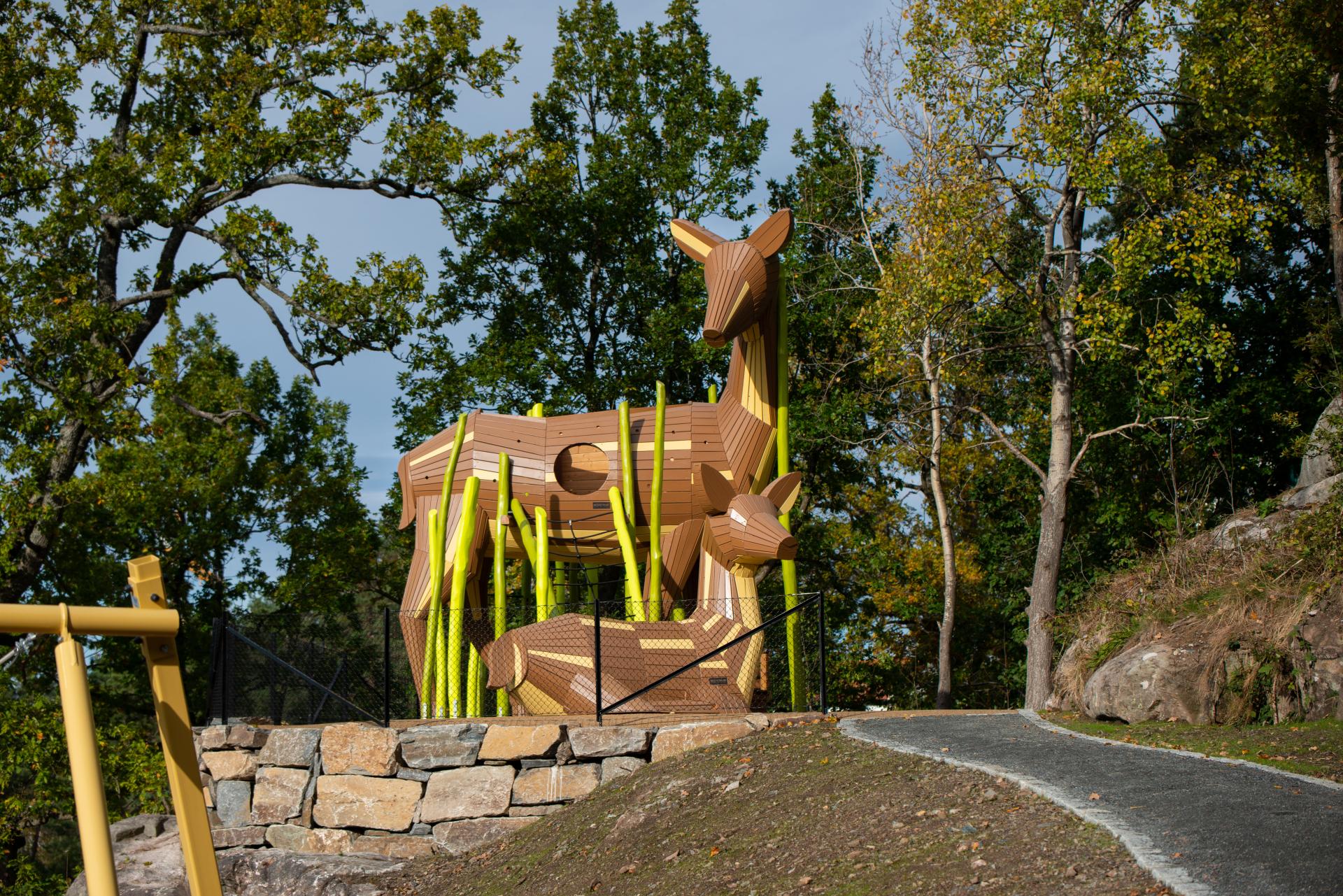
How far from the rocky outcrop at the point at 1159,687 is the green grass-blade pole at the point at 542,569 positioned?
5.27 m

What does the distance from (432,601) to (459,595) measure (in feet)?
0.99

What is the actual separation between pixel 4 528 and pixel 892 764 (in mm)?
14914

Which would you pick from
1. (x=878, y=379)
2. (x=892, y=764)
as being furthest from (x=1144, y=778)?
(x=878, y=379)

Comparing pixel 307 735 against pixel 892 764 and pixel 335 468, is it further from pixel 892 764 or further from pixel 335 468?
pixel 335 468

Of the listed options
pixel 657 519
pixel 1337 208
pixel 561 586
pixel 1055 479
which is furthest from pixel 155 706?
pixel 1337 208

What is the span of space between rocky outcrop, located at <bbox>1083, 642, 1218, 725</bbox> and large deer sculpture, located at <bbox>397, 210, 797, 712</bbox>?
342 centimetres

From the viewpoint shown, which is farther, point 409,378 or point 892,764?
point 409,378

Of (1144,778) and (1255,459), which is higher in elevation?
(1255,459)

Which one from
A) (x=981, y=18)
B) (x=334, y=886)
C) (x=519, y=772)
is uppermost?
(x=981, y=18)

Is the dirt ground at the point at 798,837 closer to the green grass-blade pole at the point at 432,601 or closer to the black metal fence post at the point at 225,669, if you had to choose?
the green grass-blade pole at the point at 432,601

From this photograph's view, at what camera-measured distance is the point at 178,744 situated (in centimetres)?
360

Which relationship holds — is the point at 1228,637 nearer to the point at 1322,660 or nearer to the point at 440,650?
the point at 1322,660

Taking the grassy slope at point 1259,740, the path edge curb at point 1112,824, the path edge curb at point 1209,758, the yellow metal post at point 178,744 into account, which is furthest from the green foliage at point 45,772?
the yellow metal post at point 178,744

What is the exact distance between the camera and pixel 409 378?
22484 mm
